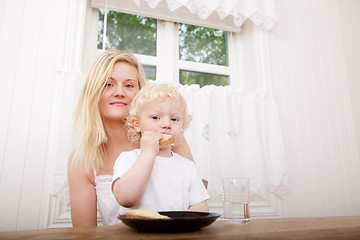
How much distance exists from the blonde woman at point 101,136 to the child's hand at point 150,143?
365 mm

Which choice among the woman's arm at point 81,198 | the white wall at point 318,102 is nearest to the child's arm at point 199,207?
the woman's arm at point 81,198

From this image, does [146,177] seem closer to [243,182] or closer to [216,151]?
[243,182]

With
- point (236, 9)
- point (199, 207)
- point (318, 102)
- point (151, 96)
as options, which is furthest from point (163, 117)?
point (318, 102)

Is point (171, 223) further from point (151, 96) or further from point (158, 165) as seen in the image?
point (151, 96)

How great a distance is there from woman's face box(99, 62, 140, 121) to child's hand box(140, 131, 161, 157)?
359 millimetres

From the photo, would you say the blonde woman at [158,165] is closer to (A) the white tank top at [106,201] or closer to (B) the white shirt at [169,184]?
(B) the white shirt at [169,184]

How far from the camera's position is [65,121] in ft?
4.89

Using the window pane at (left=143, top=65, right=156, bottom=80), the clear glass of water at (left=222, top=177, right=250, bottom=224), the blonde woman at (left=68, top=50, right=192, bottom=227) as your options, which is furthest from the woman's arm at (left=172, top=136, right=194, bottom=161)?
the window pane at (left=143, top=65, right=156, bottom=80)

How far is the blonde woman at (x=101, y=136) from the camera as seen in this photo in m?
1.15

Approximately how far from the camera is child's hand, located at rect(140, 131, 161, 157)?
854 mm

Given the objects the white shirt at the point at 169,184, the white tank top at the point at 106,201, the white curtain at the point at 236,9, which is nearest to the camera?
the white shirt at the point at 169,184

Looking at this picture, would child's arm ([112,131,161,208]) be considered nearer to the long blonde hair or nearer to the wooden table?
the wooden table

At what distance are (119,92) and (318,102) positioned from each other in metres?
1.68

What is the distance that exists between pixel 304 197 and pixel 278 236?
161 cm
